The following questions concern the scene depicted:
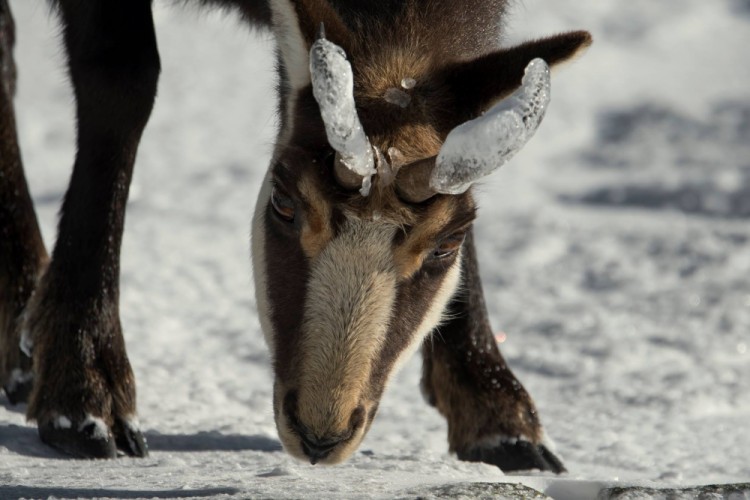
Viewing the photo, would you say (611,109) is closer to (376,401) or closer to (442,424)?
(442,424)

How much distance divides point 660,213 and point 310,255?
555cm

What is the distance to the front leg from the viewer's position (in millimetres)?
4934

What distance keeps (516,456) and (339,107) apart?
2090 mm

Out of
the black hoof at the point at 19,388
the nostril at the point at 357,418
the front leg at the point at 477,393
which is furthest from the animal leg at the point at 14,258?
the nostril at the point at 357,418

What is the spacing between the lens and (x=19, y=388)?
499 cm

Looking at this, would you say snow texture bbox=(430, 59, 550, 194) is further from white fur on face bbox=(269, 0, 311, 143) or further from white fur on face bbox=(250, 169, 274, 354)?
white fur on face bbox=(250, 169, 274, 354)

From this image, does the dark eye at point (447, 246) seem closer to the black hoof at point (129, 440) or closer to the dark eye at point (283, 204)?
the dark eye at point (283, 204)

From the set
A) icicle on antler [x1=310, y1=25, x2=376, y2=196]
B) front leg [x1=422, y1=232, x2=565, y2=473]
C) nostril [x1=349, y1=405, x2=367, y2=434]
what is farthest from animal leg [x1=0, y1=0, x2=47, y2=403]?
icicle on antler [x1=310, y1=25, x2=376, y2=196]

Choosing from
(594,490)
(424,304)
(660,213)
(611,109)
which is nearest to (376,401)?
(424,304)

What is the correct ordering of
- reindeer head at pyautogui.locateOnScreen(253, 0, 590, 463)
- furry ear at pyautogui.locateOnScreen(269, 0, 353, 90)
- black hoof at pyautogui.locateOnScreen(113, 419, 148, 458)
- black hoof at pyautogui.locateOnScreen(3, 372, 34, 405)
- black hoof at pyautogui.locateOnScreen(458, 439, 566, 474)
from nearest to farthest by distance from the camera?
reindeer head at pyautogui.locateOnScreen(253, 0, 590, 463) → furry ear at pyautogui.locateOnScreen(269, 0, 353, 90) → black hoof at pyautogui.locateOnScreen(113, 419, 148, 458) → black hoof at pyautogui.locateOnScreen(458, 439, 566, 474) → black hoof at pyautogui.locateOnScreen(3, 372, 34, 405)

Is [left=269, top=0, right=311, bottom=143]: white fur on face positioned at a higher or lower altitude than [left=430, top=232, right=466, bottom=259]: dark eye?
higher

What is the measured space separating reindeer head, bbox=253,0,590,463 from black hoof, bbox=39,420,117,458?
90 centimetres

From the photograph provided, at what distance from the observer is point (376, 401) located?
366 centimetres

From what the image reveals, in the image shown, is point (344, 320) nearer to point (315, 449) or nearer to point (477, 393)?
point (315, 449)
